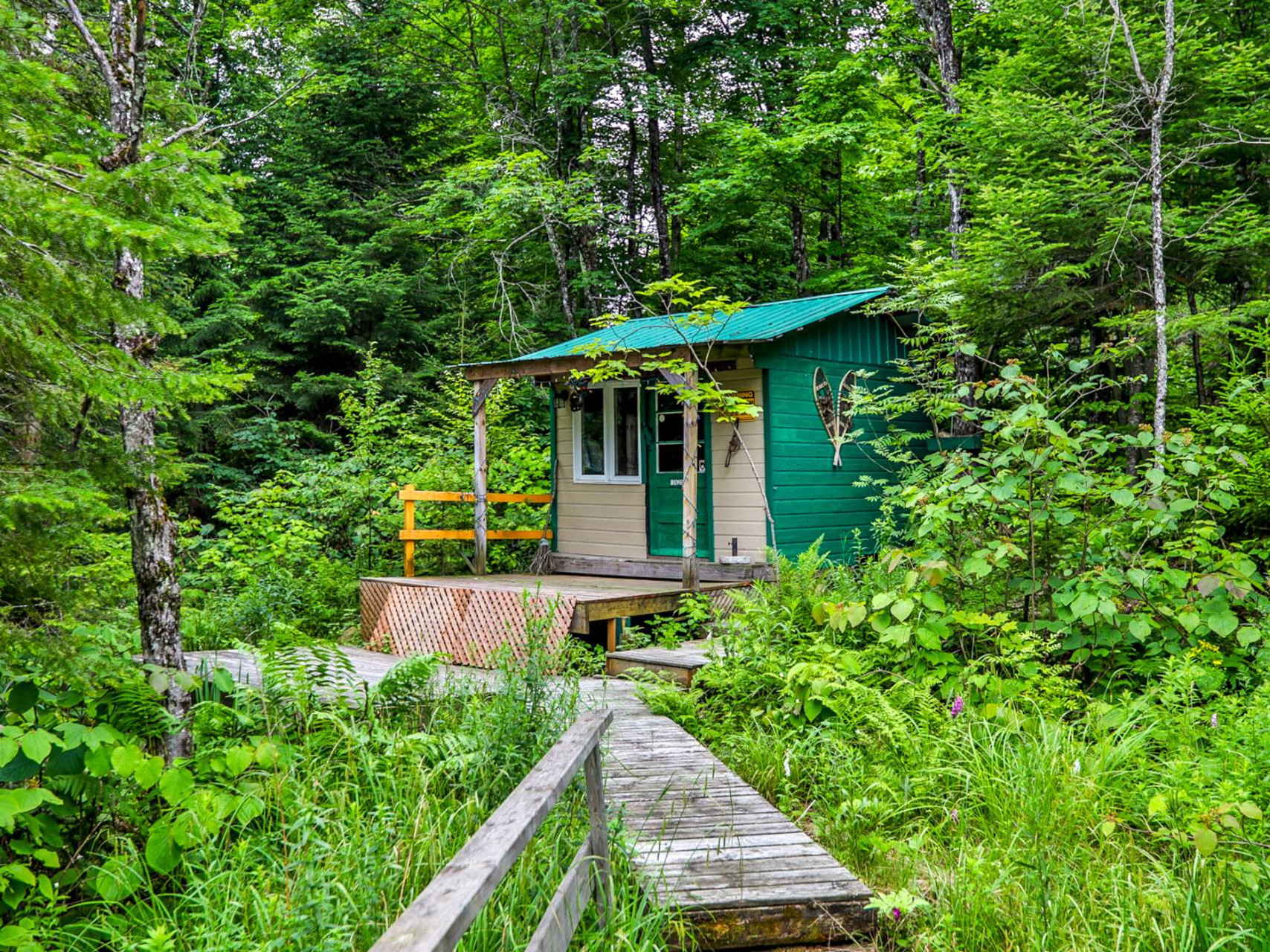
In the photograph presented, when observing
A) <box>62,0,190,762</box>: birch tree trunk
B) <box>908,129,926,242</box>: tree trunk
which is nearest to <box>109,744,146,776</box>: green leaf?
<box>62,0,190,762</box>: birch tree trunk

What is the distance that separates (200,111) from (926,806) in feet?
20.3

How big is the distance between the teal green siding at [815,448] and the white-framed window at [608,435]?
174 centimetres

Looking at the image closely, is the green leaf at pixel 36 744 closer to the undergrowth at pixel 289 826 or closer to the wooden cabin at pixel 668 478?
the undergrowth at pixel 289 826

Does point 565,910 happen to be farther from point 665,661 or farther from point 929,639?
point 665,661

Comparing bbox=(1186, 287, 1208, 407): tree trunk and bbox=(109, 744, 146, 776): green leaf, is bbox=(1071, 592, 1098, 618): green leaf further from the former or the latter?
bbox=(109, 744, 146, 776): green leaf

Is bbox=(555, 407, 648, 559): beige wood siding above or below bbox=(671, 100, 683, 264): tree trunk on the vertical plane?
below

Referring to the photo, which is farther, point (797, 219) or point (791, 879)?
point (797, 219)

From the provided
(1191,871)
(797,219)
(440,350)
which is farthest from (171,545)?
(797,219)

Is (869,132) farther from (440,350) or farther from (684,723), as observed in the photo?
(684,723)

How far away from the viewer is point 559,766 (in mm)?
2574

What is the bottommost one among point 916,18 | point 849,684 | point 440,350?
point 849,684

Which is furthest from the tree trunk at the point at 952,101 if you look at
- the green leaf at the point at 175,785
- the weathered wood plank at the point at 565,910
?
the green leaf at the point at 175,785

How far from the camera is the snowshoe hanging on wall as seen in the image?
33.5ft

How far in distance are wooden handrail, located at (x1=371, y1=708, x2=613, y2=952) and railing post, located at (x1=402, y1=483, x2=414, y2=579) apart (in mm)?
7563
